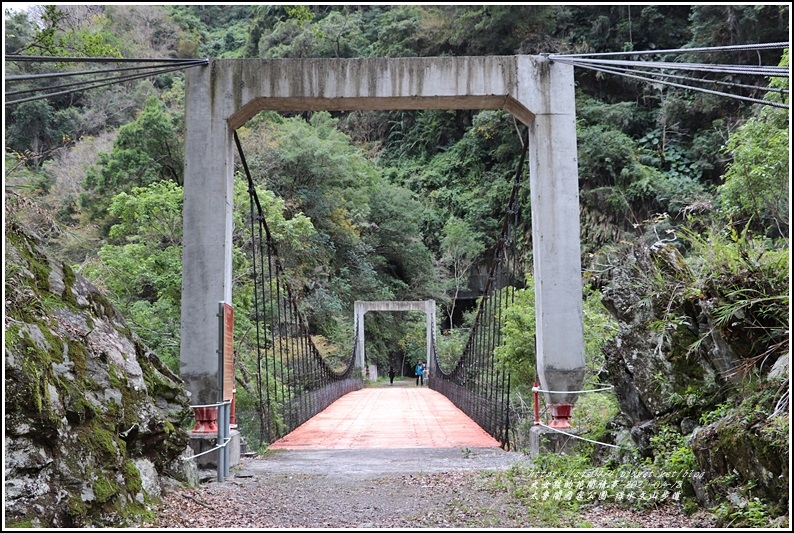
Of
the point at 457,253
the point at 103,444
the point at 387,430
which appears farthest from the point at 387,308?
the point at 103,444

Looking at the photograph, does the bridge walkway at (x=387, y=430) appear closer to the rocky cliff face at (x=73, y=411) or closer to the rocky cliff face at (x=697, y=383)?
the rocky cliff face at (x=697, y=383)

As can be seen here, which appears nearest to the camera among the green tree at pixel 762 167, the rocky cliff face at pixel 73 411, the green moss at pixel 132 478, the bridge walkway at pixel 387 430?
the rocky cliff face at pixel 73 411

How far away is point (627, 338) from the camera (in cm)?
408

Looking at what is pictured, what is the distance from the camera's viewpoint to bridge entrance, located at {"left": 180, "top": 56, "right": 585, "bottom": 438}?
5359 millimetres

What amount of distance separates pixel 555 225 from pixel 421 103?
1434mm

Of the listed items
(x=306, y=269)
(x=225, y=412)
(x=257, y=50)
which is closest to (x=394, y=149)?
(x=257, y=50)

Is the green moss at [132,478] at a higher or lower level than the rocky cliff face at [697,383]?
lower

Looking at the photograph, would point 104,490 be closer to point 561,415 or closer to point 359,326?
point 561,415

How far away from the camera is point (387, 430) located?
338 inches

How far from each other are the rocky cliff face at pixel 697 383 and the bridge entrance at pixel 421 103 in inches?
37.2

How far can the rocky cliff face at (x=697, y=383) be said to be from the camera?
8.78 ft

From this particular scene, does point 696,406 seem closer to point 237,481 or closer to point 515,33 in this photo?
point 237,481

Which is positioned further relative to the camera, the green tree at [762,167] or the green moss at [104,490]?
the green tree at [762,167]

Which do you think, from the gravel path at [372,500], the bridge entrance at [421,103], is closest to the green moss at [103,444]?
the gravel path at [372,500]
